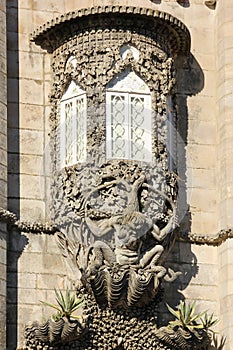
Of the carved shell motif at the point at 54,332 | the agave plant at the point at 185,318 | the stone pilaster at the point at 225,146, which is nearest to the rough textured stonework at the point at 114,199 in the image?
the carved shell motif at the point at 54,332

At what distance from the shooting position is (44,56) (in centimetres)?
2548

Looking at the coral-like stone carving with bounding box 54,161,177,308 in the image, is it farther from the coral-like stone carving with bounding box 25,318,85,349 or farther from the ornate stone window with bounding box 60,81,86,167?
the coral-like stone carving with bounding box 25,318,85,349

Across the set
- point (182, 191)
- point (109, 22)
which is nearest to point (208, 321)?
point (182, 191)

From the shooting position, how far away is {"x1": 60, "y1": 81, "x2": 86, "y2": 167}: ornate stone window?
24.7m

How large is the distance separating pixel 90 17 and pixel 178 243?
3328mm

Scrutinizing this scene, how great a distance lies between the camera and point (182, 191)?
25422mm

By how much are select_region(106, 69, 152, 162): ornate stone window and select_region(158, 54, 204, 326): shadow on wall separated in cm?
75

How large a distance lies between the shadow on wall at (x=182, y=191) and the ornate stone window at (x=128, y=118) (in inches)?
29.4

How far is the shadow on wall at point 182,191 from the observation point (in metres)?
25.0

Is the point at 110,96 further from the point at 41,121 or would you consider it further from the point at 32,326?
the point at 32,326

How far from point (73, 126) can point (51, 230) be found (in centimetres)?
144

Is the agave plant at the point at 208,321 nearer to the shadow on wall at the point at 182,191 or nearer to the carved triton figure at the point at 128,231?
the shadow on wall at the point at 182,191

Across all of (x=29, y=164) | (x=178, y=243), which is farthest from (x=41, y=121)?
(x=178, y=243)

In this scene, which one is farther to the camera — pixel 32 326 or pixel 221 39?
pixel 221 39
